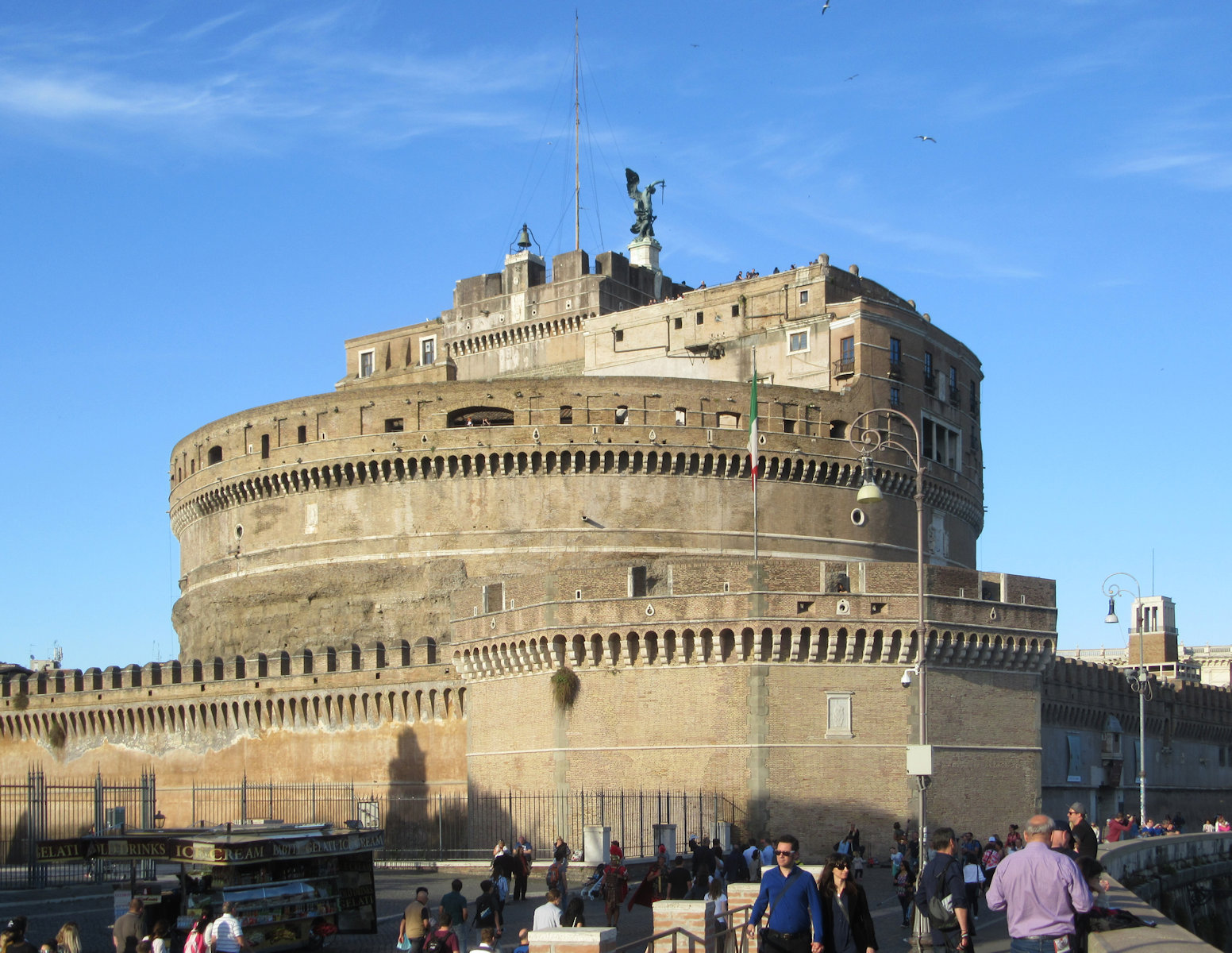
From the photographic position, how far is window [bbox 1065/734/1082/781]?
44.5m

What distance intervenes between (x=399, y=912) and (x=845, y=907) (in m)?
13.5

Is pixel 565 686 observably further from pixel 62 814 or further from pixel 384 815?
pixel 62 814

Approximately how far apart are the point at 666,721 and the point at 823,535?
17.2m

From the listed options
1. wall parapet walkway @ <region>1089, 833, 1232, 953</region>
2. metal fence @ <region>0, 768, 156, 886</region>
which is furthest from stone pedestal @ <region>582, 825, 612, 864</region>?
metal fence @ <region>0, 768, 156, 886</region>

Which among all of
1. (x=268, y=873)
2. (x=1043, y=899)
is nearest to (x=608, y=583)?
(x=268, y=873)

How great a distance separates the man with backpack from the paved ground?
134 inches

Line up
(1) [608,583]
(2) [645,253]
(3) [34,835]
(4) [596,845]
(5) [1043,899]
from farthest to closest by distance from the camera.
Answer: (2) [645,253] < (3) [34,835] < (1) [608,583] < (4) [596,845] < (5) [1043,899]

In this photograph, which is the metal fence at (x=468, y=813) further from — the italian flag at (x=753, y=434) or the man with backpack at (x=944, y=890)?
the man with backpack at (x=944, y=890)

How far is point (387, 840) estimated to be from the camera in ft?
133

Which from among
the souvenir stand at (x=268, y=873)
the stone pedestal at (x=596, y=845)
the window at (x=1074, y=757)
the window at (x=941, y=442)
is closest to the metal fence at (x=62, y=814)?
the stone pedestal at (x=596, y=845)

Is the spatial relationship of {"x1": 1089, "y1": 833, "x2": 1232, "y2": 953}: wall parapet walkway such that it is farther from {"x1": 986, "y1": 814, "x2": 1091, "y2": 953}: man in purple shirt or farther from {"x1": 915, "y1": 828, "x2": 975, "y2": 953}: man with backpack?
{"x1": 986, "y1": 814, "x2": 1091, "y2": 953}: man in purple shirt

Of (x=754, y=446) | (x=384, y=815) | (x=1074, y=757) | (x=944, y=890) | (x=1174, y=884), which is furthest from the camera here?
(x=1074, y=757)

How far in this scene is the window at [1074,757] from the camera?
44.5 m

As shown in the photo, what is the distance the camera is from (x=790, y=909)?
37.2 ft
